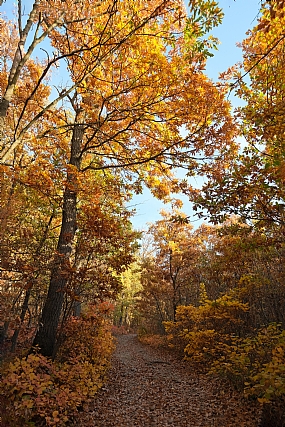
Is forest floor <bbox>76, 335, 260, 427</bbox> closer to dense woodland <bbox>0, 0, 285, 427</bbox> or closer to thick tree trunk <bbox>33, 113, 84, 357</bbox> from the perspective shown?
dense woodland <bbox>0, 0, 285, 427</bbox>

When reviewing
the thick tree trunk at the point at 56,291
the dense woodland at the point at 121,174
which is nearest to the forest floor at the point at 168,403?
the dense woodland at the point at 121,174

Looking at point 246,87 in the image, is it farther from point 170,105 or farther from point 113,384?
point 113,384

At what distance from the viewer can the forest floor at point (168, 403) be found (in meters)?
4.50

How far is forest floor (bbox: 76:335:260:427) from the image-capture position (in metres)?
4.50

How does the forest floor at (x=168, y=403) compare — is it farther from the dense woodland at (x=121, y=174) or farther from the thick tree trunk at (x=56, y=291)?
the thick tree trunk at (x=56, y=291)

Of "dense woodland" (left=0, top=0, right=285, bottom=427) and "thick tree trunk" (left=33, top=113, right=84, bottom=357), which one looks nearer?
"dense woodland" (left=0, top=0, right=285, bottom=427)

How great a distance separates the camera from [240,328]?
8773 mm

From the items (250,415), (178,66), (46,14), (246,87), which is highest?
(246,87)

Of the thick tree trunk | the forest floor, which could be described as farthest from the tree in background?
the forest floor

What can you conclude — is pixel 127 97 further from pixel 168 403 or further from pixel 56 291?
pixel 168 403

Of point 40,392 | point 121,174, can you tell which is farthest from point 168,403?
point 121,174

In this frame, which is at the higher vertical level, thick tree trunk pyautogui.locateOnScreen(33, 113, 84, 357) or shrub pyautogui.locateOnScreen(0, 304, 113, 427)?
thick tree trunk pyautogui.locateOnScreen(33, 113, 84, 357)

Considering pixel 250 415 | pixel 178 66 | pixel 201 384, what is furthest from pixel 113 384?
pixel 178 66

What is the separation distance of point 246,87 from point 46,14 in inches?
161
